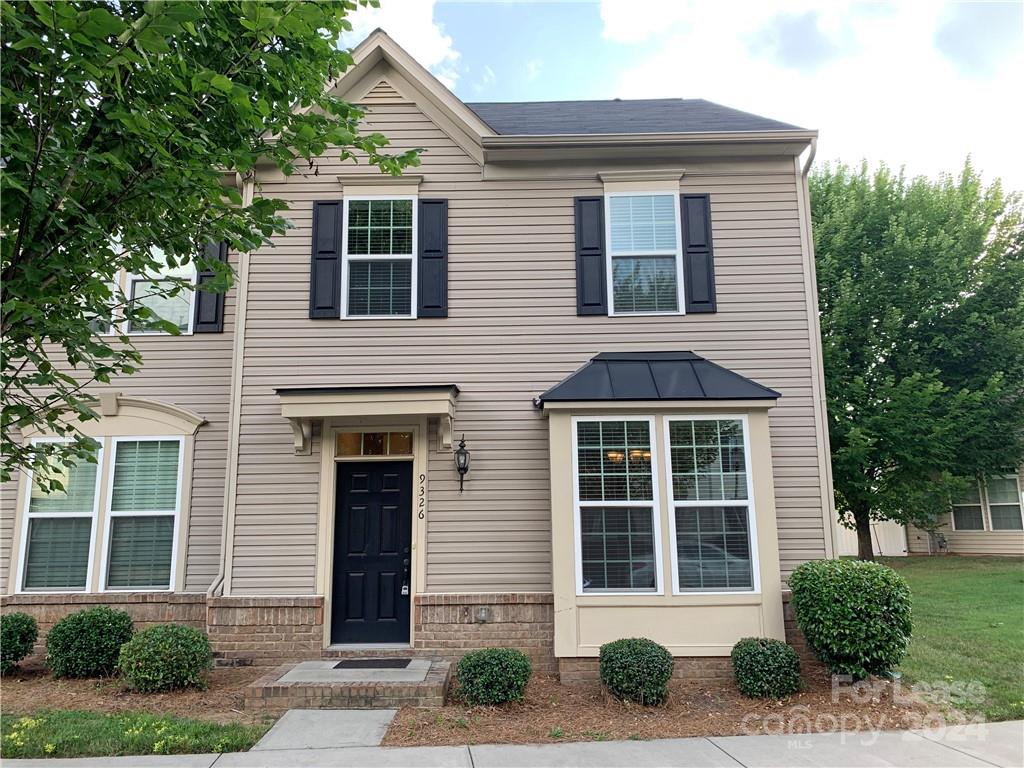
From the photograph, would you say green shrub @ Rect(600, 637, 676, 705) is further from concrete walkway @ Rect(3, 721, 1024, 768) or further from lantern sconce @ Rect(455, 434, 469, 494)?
lantern sconce @ Rect(455, 434, 469, 494)

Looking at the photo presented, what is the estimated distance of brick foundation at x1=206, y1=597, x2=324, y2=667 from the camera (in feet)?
23.3

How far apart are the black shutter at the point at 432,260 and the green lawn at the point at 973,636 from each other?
641cm

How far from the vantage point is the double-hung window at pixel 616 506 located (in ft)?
22.2

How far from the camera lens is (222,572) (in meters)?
7.32

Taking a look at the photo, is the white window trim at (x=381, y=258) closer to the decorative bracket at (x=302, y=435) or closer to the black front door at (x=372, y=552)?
the decorative bracket at (x=302, y=435)

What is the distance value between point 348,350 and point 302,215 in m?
1.83

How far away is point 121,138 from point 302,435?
13.8 feet

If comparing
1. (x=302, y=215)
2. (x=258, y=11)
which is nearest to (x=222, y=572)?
(x=302, y=215)

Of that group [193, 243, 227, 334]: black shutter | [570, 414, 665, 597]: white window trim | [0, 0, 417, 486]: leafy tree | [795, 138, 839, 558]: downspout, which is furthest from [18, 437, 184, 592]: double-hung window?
[795, 138, 839, 558]: downspout

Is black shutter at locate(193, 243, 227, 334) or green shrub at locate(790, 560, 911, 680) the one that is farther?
black shutter at locate(193, 243, 227, 334)

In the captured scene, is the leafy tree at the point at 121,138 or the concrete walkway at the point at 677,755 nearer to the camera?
the leafy tree at the point at 121,138

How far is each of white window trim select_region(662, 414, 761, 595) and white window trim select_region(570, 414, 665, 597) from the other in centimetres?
12

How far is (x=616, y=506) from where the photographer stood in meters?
6.89

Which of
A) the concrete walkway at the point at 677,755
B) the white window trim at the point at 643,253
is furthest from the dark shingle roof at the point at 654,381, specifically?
the concrete walkway at the point at 677,755
